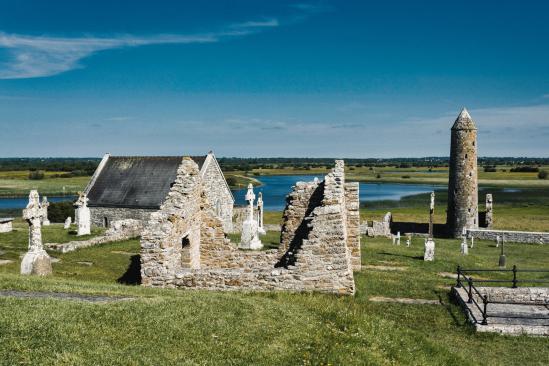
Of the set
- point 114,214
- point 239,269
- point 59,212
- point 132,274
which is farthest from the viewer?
point 59,212

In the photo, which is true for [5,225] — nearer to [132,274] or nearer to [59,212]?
[132,274]

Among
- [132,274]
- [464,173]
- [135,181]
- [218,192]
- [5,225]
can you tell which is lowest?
[132,274]

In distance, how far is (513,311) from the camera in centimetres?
1420

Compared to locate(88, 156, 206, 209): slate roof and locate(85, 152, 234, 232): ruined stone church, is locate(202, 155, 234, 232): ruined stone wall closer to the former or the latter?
locate(85, 152, 234, 232): ruined stone church

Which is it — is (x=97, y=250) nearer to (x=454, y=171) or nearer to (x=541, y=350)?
(x=541, y=350)

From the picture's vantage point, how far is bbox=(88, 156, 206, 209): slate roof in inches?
1527

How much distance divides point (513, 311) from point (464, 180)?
3177 cm

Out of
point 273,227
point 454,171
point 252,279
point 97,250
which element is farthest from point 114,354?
point 454,171

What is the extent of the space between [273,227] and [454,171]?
56.2 feet

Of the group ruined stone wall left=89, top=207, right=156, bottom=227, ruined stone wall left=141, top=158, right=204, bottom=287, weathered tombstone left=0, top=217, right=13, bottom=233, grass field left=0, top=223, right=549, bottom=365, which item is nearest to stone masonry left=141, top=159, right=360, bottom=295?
ruined stone wall left=141, top=158, right=204, bottom=287

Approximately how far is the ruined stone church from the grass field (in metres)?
26.2

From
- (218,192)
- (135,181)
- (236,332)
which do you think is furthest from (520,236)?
(236,332)

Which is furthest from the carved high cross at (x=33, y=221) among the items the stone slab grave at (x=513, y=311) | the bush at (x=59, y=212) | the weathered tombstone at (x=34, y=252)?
the bush at (x=59, y=212)

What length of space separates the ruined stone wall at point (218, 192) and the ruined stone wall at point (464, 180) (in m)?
19.7
